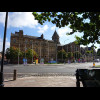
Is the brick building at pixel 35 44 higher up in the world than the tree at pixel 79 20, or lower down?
higher up

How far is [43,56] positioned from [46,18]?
5498cm

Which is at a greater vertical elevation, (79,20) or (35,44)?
(35,44)

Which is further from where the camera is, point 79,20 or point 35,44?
point 35,44

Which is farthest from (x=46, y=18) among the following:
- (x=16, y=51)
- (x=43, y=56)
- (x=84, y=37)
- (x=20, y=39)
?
(x=43, y=56)

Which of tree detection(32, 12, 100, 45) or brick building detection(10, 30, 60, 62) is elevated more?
brick building detection(10, 30, 60, 62)

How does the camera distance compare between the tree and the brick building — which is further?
the brick building

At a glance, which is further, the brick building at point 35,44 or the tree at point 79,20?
the brick building at point 35,44
